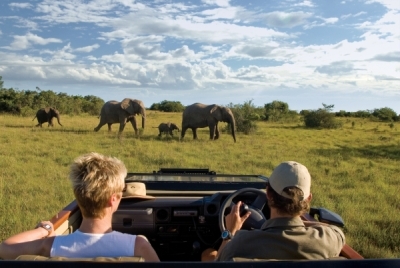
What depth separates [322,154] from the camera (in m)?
14.1

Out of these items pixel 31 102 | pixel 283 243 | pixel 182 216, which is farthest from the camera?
pixel 31 102

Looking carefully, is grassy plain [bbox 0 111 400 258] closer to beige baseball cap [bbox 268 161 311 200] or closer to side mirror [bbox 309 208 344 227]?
side mirror [bbox 309 208 344 227]

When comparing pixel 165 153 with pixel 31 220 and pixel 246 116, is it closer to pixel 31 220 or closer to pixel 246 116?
pixel 31 220

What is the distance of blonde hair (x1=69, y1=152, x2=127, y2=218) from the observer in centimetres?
208

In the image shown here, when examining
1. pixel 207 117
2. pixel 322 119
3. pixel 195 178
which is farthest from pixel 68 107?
pixel 195 178

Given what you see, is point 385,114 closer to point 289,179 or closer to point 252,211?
point 252,211

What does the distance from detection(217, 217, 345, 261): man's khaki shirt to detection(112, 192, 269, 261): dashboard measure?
1.23m

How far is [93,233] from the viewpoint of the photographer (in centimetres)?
207

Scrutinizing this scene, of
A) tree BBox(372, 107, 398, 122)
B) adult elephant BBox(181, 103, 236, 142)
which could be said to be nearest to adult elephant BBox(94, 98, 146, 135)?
adult elephant BBox(181, 103, 236, 142)

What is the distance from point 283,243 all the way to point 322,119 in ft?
96.0

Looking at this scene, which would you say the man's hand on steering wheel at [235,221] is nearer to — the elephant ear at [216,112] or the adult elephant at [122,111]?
the elephant ear at [216,112]

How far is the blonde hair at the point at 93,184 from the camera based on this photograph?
2078mm

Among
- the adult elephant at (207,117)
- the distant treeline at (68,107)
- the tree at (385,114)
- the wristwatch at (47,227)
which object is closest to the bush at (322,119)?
the distant treeline at (68,107)

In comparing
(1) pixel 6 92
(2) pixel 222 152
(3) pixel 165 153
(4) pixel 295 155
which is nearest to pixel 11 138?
(3) pixel 165 153
